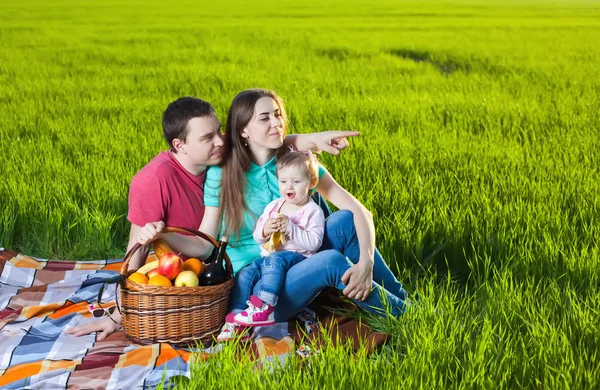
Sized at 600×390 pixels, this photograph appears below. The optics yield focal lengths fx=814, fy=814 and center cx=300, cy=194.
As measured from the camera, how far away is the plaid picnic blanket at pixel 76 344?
3006 millimetres

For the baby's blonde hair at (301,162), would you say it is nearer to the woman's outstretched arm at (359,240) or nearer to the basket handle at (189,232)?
the woman's outstretched arm at (359,240)

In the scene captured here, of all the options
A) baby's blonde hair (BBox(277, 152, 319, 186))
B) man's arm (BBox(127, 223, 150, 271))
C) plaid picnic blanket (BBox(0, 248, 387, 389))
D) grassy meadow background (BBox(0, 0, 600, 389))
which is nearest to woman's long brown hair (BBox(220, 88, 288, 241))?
baby's blonde hair (BBox(277, 152, 319, 186))

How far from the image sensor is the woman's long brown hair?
3.38 metres

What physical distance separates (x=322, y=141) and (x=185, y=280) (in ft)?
2.87

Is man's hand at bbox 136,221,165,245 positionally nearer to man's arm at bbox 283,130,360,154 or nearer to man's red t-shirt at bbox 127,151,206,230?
man's red t-shirt at bbox 127,151,206,230

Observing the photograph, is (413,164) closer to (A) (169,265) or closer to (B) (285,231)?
(B) (285,231)

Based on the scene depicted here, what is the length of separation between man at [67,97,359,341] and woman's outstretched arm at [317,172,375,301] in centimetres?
18

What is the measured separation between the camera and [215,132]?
A: 343 centimetres

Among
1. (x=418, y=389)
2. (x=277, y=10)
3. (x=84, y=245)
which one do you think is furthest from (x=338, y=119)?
(x=277, y=10)

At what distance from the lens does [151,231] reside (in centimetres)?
320

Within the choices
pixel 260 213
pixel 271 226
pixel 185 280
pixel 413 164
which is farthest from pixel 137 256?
pixel 413 164

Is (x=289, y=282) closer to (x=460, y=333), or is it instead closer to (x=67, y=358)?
(x=460, y=333)

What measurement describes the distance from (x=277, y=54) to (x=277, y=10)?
13.3 meters

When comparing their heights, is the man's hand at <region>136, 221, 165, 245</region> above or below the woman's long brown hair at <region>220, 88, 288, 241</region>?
below
